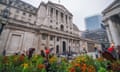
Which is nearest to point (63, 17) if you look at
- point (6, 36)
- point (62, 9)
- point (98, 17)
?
point (62, 9)

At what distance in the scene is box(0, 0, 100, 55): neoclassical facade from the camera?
68.8 feet

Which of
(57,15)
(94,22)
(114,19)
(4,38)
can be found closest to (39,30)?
(4,38)

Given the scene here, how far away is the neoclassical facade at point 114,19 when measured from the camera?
704 inches

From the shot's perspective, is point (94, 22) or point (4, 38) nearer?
point (4, 38)

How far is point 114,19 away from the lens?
783 inches

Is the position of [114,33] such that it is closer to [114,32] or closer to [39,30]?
[114,32]

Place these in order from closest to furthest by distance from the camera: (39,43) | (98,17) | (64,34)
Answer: (39,43) < (64,34) < (98,17)

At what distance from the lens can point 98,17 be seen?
112938 mm

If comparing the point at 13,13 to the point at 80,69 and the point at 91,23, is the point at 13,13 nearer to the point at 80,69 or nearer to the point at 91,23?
the point at 80,69

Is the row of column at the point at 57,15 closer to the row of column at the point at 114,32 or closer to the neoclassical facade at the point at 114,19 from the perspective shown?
the neoclassical facade at the point at 114,19

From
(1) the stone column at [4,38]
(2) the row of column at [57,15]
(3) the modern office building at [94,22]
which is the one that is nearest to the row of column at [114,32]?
(2) the row of column at [57,15]

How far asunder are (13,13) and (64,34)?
2083 cm

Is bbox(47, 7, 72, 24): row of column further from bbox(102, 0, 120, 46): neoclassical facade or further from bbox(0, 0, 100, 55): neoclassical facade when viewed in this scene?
bbox(102, 0, 120, 46): neoclassical facade

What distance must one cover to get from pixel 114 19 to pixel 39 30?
64.4 feet
